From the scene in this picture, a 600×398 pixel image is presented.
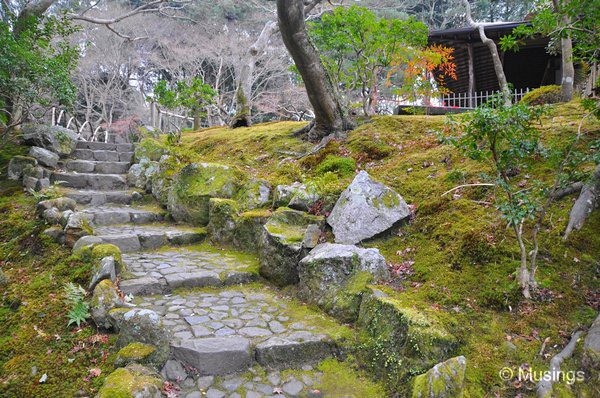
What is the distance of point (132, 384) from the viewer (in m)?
2.75

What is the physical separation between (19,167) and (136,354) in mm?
6291

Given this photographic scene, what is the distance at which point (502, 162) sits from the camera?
3404 mm

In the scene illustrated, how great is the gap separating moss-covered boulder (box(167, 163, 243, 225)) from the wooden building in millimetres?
9569

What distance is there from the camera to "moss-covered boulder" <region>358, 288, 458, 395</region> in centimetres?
296

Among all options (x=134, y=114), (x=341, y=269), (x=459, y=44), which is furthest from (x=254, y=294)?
(x=134, y=114)

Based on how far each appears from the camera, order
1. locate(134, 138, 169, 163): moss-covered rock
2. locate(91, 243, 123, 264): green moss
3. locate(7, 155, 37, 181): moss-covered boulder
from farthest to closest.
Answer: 1. locate(134, 138, 169, 163): moss-covered rock
2. locate(7, 155, 37, 181): moss-covered boulder
3. locate(91, 243, 123, 264): green moss

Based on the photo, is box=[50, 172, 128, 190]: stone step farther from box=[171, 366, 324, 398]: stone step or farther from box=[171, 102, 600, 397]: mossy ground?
box=[171, 366, 324, 398]: stone step

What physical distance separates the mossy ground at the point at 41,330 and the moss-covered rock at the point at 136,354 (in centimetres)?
18

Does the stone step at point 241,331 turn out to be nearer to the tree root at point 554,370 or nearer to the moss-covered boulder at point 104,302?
the moss-covered boulder at point 104,302

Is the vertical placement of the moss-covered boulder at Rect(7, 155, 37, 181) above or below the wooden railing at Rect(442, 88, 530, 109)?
below

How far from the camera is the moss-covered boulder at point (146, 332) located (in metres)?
3.21

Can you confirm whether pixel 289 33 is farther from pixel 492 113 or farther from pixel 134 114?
pixel 134 114

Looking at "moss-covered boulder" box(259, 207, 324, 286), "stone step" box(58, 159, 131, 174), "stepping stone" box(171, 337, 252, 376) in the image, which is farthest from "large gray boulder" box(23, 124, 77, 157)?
"stepping stone" box(171, 337, 252, 376)

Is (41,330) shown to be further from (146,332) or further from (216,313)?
(216,313)
